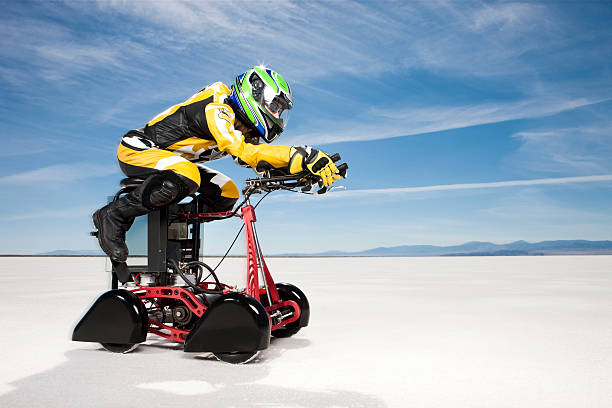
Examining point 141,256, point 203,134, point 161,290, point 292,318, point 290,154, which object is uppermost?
point 203,134

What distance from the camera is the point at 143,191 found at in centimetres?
424

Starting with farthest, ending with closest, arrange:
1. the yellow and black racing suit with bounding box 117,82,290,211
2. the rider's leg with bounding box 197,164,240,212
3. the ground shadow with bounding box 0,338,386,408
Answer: the rider's leg with bounding box 197,164,240,212, the yellow and black racing suit with bounding box 117,82,290,211, the ground shadow with bounding box 0,338,386,408

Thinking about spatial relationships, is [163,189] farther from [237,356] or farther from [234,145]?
[237,356]

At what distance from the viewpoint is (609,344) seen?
15.2ft

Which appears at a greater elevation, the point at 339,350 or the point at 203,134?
the point at 203,134

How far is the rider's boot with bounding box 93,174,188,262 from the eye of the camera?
165 inches

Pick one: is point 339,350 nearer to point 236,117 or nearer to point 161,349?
point 161,349

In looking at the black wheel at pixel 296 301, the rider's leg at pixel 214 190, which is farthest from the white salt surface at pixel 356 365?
the rider's leg at pixel 214 190

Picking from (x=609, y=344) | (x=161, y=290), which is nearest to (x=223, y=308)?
(x=161, y=290)

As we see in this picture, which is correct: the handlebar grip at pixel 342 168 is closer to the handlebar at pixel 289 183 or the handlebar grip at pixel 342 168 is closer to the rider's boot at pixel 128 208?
the handlebar at pixel 289 183

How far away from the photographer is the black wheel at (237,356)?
373 centimetres

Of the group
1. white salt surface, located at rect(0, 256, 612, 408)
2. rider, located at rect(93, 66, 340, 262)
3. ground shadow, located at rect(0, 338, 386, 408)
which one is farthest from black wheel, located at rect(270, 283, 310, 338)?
rider, located at rect(93, 66, 340, 262)

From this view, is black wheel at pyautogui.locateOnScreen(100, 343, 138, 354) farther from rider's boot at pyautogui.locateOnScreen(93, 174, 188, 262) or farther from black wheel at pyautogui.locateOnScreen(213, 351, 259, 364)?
black wheel at pyautogui.locateOnScreen(213, 351, 259, 364)

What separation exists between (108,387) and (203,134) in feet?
7.16
